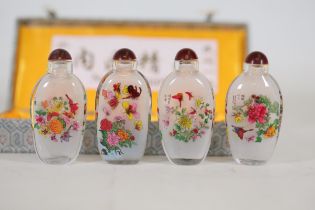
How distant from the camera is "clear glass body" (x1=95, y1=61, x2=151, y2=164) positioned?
103 centimetres

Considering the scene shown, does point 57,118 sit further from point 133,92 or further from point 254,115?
point 254,115

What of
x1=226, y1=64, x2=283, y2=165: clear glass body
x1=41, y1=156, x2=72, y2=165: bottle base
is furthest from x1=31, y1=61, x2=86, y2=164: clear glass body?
x1=226, y1=64, x2=283, y2=165: clear glass body

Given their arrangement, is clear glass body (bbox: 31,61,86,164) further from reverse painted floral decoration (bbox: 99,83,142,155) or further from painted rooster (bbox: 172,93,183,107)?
painted rooster (bbox: 172,93,183,107)

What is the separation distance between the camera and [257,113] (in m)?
1.06

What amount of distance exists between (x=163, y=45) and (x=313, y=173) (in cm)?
76

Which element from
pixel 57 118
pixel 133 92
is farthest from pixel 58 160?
pixel 133 92

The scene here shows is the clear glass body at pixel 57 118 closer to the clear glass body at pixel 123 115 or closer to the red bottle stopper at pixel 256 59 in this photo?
Result: the clear glass body at pixel 123 115

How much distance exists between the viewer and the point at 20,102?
160 cm

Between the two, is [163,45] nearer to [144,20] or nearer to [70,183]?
[144,20]

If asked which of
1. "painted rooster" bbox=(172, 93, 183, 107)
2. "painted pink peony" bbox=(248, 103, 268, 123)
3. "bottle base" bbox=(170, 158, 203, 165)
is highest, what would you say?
"painted rooster" bbox=(172, 93, 183, 107)

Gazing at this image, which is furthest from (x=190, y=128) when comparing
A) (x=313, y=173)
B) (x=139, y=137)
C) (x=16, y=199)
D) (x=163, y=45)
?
(x=163, y=45)

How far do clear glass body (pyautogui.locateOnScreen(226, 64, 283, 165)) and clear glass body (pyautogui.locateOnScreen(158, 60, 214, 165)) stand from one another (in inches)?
2.0

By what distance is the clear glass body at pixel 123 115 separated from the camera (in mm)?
1034

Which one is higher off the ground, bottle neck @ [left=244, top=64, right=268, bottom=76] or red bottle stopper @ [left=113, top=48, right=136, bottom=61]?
red bottle stopper @ [left=113, top=48, right=136, bottom=61]
